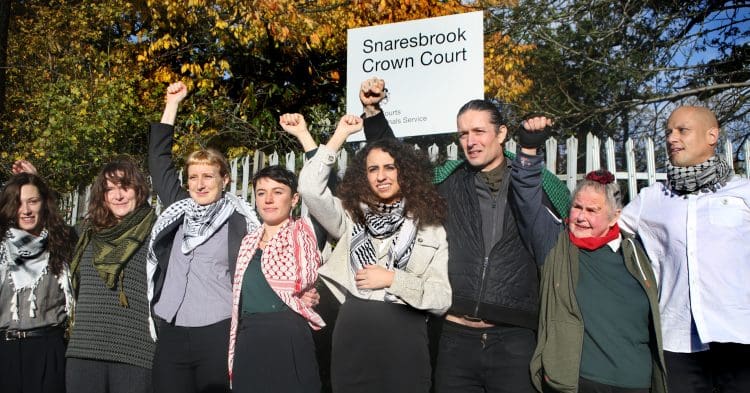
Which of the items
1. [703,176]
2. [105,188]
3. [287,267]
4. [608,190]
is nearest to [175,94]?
[105,188]

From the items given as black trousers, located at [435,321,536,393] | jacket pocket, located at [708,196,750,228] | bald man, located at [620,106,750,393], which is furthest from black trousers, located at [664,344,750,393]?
black trousers, located at [435,321,536,393]

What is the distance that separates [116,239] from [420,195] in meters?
1.82

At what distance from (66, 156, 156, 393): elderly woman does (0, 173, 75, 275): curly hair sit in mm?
223

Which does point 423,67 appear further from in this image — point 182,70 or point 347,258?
point 182,70

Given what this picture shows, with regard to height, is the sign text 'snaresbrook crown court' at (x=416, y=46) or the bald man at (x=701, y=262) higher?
the sign text 'snaresbrook crown court' at (x=416, y=46)

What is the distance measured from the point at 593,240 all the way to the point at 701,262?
501 millimetres

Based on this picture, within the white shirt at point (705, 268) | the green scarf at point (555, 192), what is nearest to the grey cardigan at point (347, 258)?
the green scarf at point (555, 192)

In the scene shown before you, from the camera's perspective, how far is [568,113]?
8.61 meters

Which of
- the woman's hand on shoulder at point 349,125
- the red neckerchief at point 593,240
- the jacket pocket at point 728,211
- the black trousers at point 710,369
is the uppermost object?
the woman's hand on shoulder at point 349,125

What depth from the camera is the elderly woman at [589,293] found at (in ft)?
9.60

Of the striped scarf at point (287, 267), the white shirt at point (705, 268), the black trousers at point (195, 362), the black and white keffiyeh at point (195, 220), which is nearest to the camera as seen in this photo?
the white shirt at point (705, 268)

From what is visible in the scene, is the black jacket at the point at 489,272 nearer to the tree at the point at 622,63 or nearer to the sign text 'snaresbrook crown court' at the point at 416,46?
the sign text 'snaresbrook crown court' at the point at 416,46

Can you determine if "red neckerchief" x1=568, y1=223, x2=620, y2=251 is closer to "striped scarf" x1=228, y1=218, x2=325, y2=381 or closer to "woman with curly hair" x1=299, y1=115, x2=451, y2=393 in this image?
"woman with curly hair" x1=299, y1=115, x2=451, y2=393

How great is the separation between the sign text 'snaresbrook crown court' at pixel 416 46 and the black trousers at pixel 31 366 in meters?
2.96
